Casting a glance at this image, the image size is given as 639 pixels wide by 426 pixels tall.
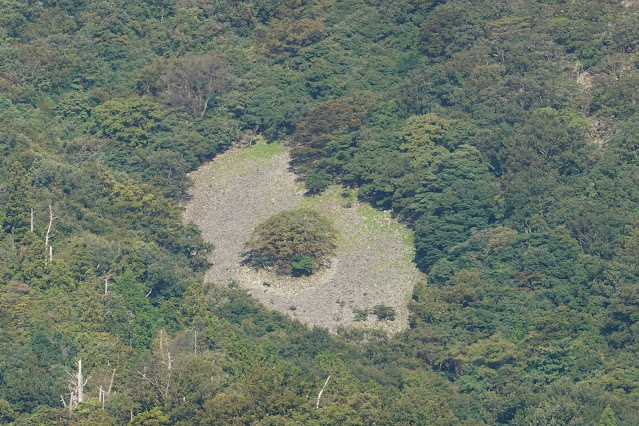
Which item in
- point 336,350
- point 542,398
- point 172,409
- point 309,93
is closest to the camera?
point 172,409

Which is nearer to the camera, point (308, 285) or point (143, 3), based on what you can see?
point (308, 285)

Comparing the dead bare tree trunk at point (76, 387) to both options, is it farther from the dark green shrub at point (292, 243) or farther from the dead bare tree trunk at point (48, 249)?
the dark green shrub at point (292, 243)

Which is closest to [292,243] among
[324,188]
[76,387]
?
[324,188]

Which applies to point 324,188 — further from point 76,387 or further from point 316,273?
point 76,387

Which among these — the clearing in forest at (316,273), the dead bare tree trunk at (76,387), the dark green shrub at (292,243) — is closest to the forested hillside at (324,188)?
the dead bare tree trunk at (76,387)

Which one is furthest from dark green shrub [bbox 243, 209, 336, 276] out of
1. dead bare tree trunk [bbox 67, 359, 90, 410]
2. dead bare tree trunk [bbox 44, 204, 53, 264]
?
dead bare tree trunk [bbox 67, 359, 90, 410]

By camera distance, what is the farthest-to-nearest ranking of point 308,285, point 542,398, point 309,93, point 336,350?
point 309,93, point 308,285, point 336,350, point 542,398

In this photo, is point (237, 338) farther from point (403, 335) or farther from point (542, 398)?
point (542, 398)

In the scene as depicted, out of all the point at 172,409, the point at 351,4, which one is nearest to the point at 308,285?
the point at 172,409
